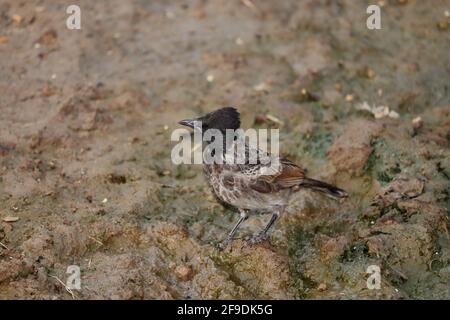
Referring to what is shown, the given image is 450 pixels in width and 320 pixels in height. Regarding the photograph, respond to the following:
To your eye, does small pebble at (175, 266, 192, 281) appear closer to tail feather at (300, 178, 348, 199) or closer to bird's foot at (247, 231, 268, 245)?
bird's foot at (247, 231, 268, 245)

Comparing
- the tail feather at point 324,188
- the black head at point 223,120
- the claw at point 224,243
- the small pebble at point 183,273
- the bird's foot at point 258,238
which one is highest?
the black head at point 223,120

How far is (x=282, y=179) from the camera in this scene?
704 centimetres

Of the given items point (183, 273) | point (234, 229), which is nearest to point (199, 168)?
point (234, 229)

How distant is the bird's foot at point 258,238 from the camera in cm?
652

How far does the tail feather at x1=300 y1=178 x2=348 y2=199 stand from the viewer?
724 centimetres

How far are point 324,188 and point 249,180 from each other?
0.93 meters

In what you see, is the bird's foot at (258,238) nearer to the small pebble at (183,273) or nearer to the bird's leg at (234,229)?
the bird's leg at (234,229)

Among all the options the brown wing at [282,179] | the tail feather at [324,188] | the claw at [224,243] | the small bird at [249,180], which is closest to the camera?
the claw at [224,243]

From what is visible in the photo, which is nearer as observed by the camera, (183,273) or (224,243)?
(183,273)

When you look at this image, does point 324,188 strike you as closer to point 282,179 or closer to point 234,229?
point 282,179

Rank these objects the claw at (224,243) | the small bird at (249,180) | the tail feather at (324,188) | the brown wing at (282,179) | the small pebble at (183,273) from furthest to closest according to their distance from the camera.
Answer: the tail feather at (324,188) < the brown wing at (282,179) < the small bird at (249,180) < the claw at (224,243) < the small pebble at (183,273)

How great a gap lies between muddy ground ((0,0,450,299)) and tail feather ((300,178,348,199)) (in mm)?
107

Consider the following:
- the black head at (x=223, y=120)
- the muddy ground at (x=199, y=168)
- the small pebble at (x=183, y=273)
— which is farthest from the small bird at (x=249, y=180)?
the small pebble at (x=183, y=273)

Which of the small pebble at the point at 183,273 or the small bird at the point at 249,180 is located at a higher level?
the small bird at the point at 249,180
